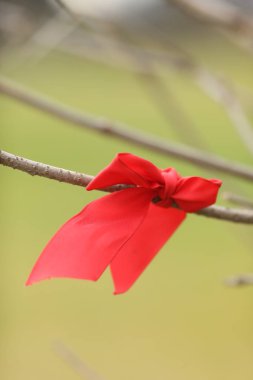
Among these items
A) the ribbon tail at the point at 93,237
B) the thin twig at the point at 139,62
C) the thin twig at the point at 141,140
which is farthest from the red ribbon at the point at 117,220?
the thin twig at the point at 139,62

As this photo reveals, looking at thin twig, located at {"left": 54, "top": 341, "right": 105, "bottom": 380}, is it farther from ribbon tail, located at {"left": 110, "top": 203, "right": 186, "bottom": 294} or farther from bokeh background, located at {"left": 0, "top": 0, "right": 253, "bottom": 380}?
ribbon tail, located at {"left": 110, "top": 203, "right": 186, "bottom": 294}

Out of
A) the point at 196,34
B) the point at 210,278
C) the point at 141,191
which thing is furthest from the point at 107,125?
the point at 196,34

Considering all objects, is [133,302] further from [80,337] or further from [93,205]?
[93,205]

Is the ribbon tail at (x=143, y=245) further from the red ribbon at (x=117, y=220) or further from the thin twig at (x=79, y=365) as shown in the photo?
the thin twig at (x=79, y=365)

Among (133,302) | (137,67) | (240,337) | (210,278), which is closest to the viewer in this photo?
(137,67)

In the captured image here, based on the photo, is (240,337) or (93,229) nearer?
(93,229)

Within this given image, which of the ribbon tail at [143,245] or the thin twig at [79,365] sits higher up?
the ribbon tail at [143,245]

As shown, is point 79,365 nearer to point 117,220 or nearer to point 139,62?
point 117,220
